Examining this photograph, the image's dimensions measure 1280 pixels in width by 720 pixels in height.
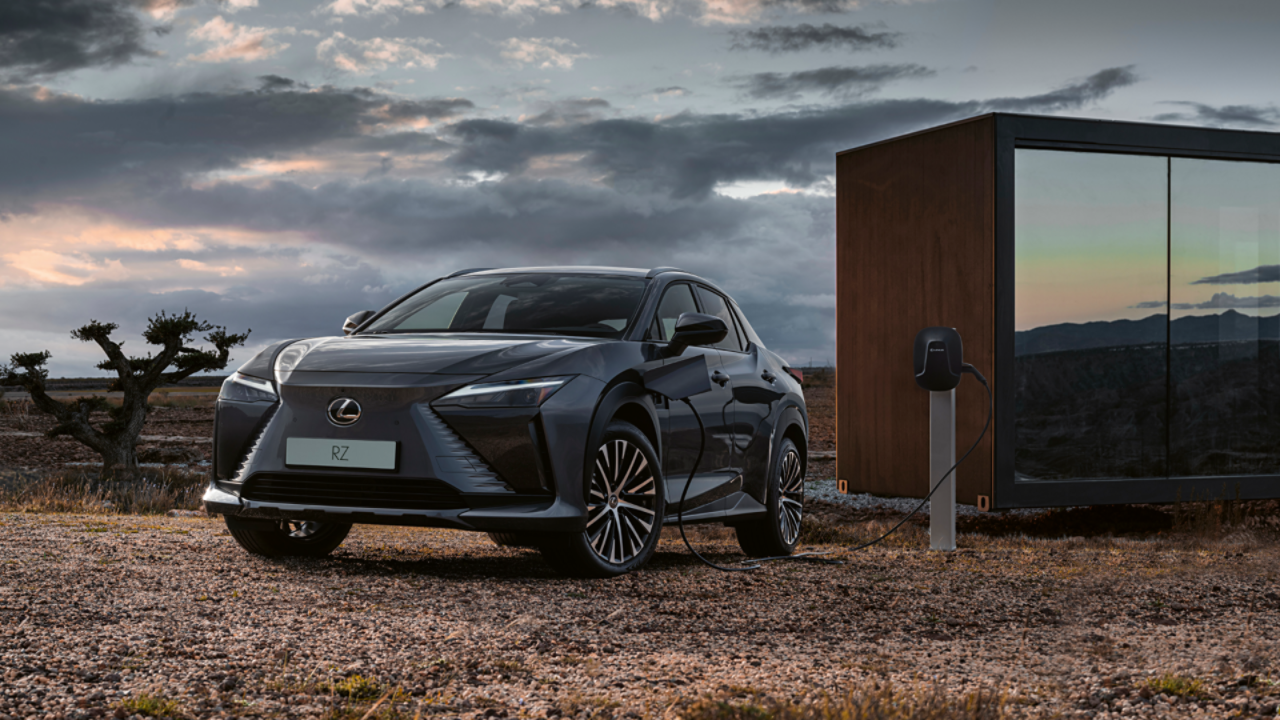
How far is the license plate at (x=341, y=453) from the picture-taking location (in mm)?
5324

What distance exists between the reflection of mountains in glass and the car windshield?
5649mm

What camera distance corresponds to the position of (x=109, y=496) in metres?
17.8

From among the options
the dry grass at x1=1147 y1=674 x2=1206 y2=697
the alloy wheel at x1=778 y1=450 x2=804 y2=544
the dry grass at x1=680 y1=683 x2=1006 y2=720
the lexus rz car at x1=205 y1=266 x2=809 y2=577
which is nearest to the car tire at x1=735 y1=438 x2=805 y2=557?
the alloy wheel at x1=778 y1=450 x2=804 y2=544

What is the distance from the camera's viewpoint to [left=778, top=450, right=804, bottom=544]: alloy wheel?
7.71 meters

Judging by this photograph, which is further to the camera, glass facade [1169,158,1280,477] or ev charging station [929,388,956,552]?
glass facade [1169,158,1280,477]

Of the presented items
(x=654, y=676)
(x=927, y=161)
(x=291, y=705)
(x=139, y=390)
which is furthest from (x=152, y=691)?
(x=139, y=390)

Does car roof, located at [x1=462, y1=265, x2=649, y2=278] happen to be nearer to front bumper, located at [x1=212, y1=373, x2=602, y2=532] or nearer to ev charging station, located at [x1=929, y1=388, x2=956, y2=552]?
front bumper, located at [x1=212, y1=373, x2=602, y2=532]

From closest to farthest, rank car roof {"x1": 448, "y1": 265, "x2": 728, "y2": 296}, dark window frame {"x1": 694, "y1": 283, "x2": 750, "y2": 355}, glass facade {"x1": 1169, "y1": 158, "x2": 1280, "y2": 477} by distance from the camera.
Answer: car roof {"x1": 448, "y1": 265, "x2": 728, "y2": 296} → dark window frame {"x1": 694, "y1": 283, "x2": 750, "y2": 355} → glass facade {"x1": 1169, "y1": 158, "x2": 1280, "y2": 477}

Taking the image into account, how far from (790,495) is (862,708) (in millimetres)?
4903

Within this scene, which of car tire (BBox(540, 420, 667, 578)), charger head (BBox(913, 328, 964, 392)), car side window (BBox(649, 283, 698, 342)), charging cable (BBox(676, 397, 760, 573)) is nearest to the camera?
car tire (BBox(540, 420, 667, 578))

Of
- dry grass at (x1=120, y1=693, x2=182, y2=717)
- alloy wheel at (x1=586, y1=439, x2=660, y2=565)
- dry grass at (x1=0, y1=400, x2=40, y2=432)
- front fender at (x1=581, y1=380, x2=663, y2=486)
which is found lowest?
dry grass at (x1=0, y1=400, x2=40, y2=432)

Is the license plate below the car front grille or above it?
above

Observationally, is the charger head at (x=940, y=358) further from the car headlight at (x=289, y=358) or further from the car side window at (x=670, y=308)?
the car headlight at (x=289, y=358)

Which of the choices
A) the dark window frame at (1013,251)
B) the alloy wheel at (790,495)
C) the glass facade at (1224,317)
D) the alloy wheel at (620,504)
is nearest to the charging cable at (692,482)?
the alloy wheel at (620,504)
